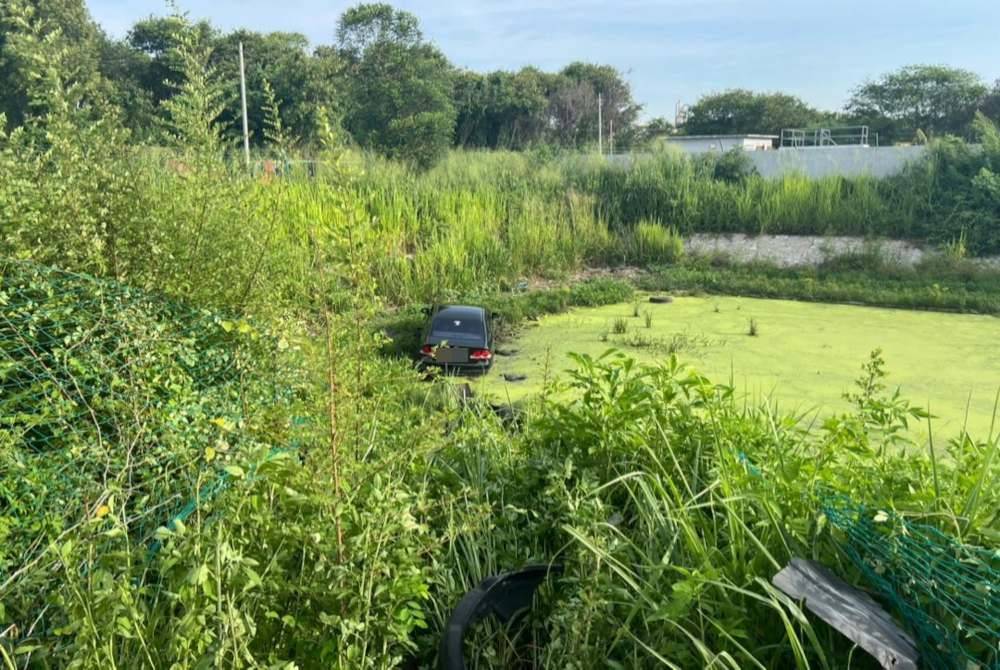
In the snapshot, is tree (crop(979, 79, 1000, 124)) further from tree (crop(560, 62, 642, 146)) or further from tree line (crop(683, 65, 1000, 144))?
tree (crop(560, 62, 642, 146))

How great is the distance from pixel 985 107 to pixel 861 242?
21.7 m

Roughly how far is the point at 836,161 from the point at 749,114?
21.6 metres

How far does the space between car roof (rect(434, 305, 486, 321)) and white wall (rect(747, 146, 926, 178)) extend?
Answer: 28.3 ft

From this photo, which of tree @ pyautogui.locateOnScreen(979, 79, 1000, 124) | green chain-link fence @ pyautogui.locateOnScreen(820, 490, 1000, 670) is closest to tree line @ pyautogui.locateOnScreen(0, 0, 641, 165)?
green chain-link fence @ pyautogui.locateOnScreen(820, 490, 1000, 670)

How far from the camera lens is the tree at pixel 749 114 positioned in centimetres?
3222

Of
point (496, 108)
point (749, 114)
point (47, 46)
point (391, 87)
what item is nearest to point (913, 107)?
point (749, 114)

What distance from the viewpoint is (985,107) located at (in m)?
26.8

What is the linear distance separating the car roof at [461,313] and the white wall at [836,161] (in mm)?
8618

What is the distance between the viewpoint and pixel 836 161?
13312mm

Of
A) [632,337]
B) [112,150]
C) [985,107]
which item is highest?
[985,107]

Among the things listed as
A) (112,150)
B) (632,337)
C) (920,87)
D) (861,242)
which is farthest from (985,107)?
(112,150)

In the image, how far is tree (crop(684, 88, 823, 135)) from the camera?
32.2 metres

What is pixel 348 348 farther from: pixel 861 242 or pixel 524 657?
pixel 861 242

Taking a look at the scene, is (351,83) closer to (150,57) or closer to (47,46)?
(150,57)
